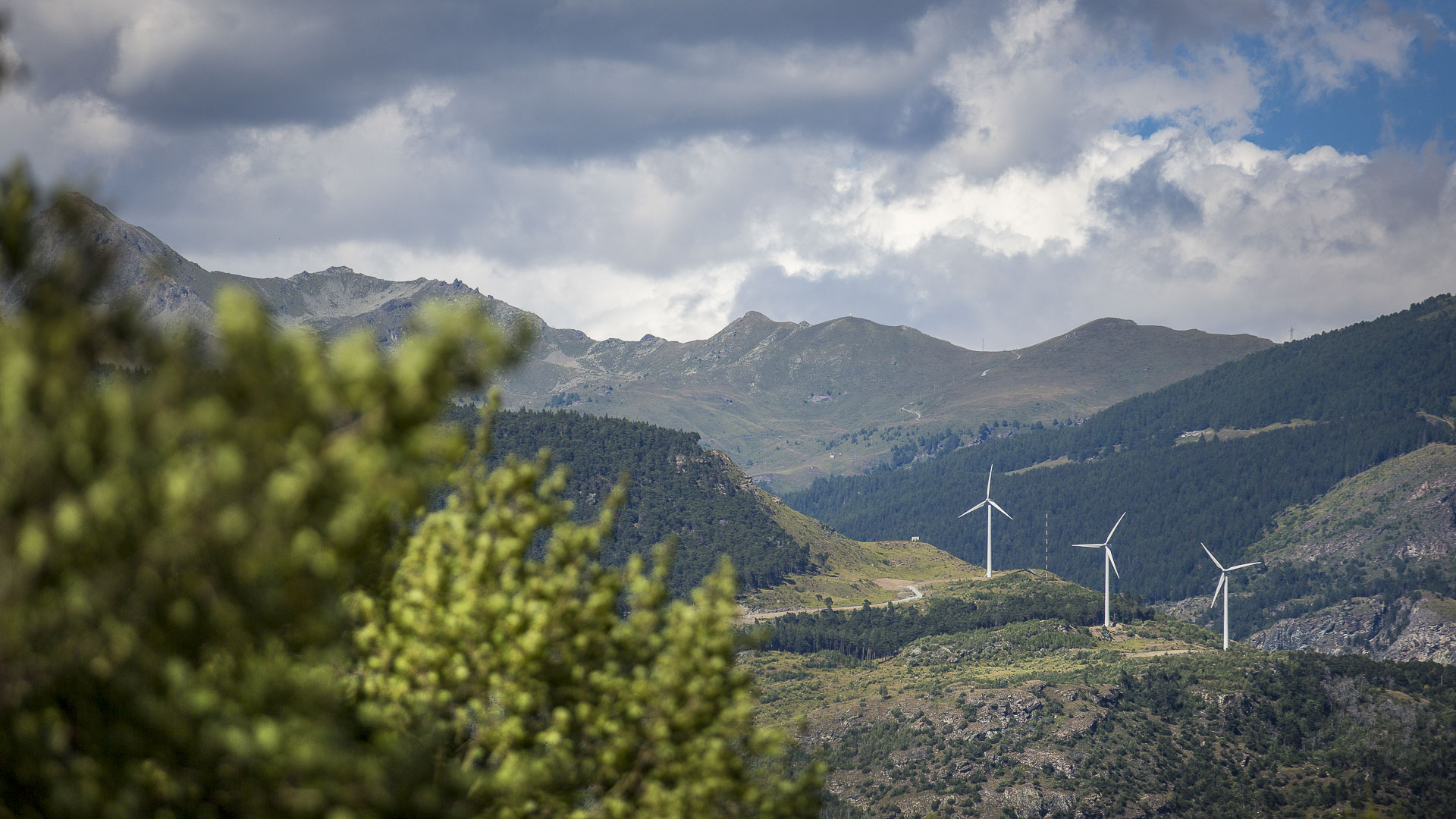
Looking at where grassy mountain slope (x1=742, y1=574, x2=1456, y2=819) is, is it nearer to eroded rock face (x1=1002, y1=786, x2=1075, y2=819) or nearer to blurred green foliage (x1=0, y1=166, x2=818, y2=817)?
eroded rock face (x1=1002, y1=786, x2=1075, y2=819)

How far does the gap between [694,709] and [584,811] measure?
2061 millimetres

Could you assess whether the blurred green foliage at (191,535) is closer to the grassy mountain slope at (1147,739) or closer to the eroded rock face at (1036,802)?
the grassy mountain slope at (1147,739)

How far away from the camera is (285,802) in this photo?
979 centimetres

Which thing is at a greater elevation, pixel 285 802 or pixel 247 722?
pixel 247 722

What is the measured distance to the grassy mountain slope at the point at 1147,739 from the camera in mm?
144000

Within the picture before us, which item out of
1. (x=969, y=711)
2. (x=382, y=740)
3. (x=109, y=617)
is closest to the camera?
(x=109, y=617)

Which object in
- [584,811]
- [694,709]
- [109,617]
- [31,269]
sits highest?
[31,269]

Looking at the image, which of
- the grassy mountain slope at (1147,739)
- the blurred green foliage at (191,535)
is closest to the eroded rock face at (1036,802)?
the grassy mountain slope at (1147,739)

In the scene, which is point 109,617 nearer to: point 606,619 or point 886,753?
point 606,619

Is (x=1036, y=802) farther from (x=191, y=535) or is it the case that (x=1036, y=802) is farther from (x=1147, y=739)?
(x=191, y=535)

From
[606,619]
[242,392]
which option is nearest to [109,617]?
[242,392]

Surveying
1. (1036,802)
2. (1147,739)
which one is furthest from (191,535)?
(1147,739)

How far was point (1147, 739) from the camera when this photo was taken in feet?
529

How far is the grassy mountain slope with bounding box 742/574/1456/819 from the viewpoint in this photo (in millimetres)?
144000
